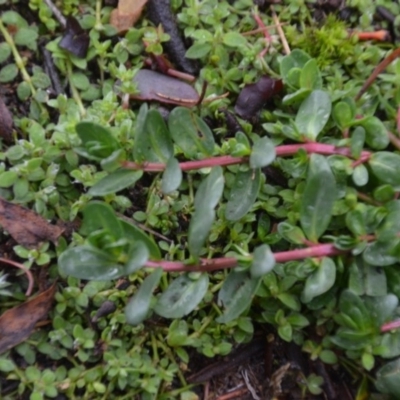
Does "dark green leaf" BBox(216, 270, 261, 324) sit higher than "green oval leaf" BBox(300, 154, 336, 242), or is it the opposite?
"green oval leaf" BBox(300, 154, 336, 242)

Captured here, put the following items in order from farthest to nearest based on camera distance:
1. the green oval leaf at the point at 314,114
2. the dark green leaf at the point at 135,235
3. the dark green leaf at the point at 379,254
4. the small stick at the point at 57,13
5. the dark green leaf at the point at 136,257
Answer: the small stick at the point at 57,13 → the green oval leaf at the point at 314,114 → the dark green leaf at the point at 379,254 → the dark green leaf at the point at 135,235 → the dark green leaf at the point at 136,257

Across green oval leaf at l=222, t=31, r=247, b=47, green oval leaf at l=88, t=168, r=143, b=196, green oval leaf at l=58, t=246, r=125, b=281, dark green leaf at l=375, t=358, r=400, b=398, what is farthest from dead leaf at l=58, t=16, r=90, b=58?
dark green leaf at l=375, t=358, r=400, b=398

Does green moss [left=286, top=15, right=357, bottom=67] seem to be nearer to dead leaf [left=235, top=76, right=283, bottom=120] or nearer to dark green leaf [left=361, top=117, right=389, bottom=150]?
dead leaf [left=235, top=76, right=283, bottom=120]

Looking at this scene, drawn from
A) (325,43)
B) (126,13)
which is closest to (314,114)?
(325,43)

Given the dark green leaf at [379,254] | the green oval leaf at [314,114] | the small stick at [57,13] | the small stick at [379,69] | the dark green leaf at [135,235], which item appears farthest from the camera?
the small stick at [57,13]

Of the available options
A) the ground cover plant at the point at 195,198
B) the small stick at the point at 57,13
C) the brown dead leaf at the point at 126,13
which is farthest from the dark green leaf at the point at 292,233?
the small stick at the point at 57,13

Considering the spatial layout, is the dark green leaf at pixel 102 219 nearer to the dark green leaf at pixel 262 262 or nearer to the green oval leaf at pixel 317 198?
the dark green leaf at pixel 262 262

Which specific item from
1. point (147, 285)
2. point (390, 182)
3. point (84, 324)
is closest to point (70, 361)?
point (84, 324)
